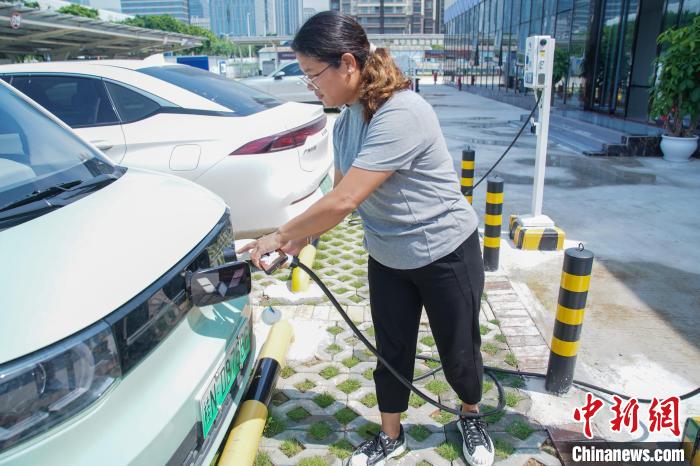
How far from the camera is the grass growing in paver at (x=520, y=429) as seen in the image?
2.62 meters

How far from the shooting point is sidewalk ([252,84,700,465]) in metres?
2.65

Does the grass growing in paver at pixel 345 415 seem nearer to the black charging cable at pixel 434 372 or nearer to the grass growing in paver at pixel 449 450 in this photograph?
the black charging cable at pixel 434 372

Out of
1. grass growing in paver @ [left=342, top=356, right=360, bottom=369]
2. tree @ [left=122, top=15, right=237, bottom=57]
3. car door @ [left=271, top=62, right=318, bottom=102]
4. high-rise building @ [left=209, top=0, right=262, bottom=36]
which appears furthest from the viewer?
high-rise building @ [left=209, top=0, right=262, bottom=36]

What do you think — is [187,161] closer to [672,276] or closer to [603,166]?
[672,276]

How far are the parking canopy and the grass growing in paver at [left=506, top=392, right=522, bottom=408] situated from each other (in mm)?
17936

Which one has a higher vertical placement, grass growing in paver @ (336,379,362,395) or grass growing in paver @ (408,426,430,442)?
grass growing in paver @ (336,379,362,395)

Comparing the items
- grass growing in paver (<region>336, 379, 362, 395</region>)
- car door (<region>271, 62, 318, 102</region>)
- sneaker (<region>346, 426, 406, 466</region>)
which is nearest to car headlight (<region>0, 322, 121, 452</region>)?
sneaker (<region>346, 426, 406, 466</region>)

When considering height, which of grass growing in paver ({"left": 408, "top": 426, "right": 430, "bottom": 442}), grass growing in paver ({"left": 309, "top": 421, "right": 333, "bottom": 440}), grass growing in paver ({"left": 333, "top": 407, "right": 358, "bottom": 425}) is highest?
grass growing in paver ({"left": 408, "top": 426, "right": 430, "bottom": 442})

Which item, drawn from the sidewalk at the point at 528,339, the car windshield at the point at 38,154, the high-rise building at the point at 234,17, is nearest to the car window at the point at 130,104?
the car windshield at the point at 38,154

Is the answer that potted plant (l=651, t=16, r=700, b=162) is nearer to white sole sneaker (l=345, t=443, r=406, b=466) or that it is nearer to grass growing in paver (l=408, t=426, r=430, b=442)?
grass growing in paver (l=408, t=426, r=430, b=442)

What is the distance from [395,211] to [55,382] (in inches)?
48.8

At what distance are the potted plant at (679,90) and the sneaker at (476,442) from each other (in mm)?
8492

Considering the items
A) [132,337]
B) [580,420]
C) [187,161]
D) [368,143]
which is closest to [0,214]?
[132,337]

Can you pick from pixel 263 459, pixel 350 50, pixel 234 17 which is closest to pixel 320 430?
pixel 263 459
